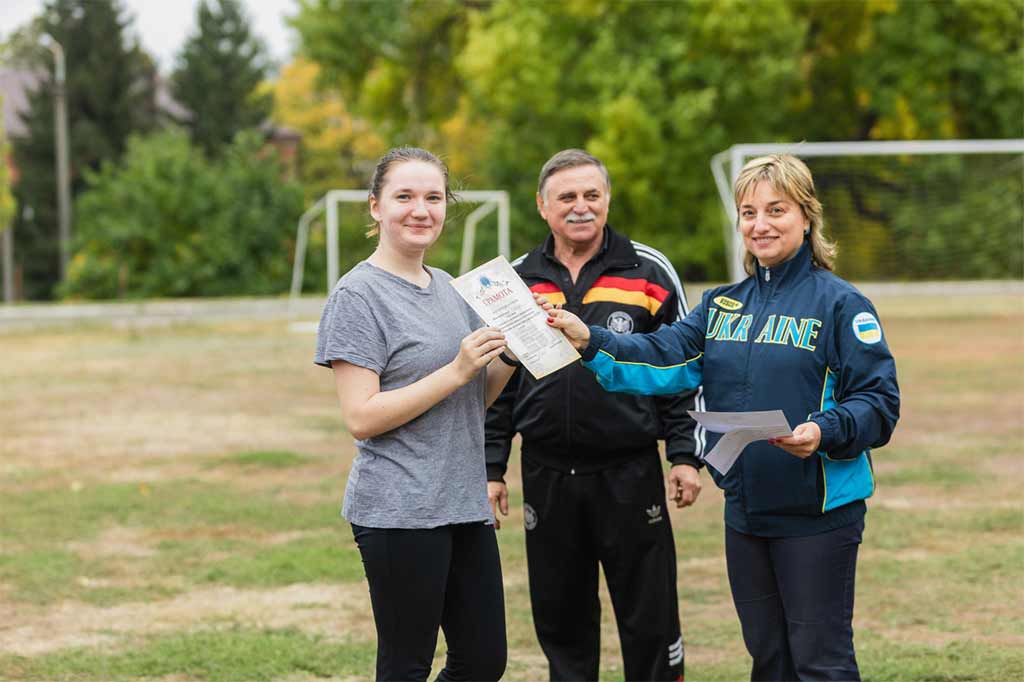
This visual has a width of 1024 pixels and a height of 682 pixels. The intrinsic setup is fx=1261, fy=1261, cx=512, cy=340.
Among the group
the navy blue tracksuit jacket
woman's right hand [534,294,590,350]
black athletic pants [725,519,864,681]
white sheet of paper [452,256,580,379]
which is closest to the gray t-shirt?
white sheet of paper [452,256,580,379]

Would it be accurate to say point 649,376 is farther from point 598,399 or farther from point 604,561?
point 604,561

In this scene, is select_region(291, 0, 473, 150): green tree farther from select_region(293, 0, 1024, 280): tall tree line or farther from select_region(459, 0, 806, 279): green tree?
select_region(459, 0, 806, 279): green tree

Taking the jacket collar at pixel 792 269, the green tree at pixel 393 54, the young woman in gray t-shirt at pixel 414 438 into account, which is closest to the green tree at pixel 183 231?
the green tree at pixel 393 54

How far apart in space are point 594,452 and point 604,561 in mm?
398

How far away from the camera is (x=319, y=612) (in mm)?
5848

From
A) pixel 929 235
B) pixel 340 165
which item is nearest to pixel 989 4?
pixel 929 235

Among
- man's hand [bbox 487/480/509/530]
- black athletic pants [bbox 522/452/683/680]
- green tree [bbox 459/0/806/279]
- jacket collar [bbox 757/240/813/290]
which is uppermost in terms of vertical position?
green tree [bbox 459/0/806/279]

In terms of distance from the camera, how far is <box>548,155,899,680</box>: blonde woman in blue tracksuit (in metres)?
3.30

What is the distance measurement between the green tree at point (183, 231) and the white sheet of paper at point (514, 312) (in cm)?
2838

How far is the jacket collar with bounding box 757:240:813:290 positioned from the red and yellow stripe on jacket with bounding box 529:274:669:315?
2.52 ft

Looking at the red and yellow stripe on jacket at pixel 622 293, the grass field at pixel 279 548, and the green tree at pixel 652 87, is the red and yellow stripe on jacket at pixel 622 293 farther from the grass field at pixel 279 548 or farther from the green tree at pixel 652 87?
the green tree at pixel 652 87

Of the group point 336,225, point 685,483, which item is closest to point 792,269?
point 685,483

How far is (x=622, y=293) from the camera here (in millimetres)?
4211

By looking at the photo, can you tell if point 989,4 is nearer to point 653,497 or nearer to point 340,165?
point 340,165
